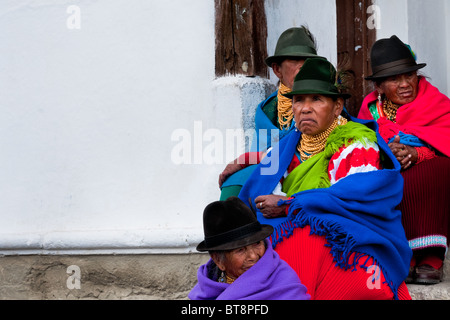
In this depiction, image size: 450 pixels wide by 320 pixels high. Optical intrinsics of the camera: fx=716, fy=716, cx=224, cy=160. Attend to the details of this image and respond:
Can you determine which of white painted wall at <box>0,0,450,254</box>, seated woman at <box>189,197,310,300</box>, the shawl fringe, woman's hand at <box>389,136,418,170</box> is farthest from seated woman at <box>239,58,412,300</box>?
white painted wall at <box>0,0,450,254</box>

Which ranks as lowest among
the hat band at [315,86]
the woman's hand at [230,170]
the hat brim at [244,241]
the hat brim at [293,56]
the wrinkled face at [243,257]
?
the wrinkled face at [243,257]

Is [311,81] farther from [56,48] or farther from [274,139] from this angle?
[56,48]

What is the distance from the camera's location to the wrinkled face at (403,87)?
4195 millimetres

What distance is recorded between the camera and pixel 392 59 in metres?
4.18

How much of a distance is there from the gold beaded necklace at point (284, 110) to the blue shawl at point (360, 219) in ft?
2.70

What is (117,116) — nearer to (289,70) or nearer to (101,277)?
(101,277)

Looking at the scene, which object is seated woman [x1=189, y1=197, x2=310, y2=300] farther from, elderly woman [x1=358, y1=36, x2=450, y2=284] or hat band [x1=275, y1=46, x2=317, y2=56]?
hat band [x1=275, y1=46, x2=317, y2=56]

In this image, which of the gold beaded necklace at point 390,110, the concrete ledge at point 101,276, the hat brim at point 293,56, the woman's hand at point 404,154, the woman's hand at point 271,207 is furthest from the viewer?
the concrete ledge at point 101,276

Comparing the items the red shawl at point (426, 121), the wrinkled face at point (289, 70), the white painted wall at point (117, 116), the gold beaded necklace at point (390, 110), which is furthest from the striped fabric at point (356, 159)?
the white painted wall at point (117, 116)

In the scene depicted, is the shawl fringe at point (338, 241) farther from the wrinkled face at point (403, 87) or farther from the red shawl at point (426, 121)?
the wrinkled face at point (403, 87)

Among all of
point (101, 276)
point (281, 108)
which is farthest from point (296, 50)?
point (101, 276)
